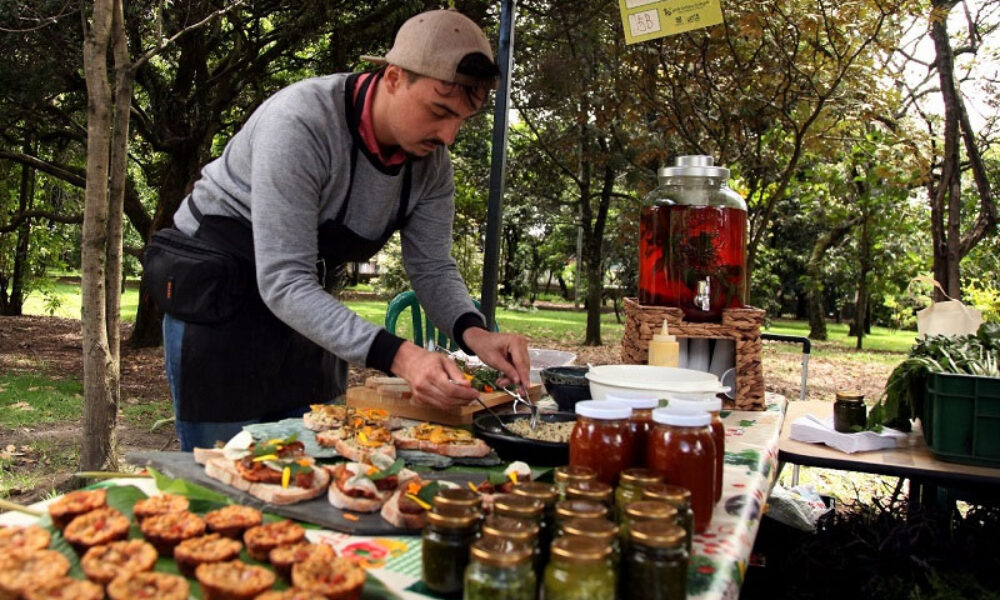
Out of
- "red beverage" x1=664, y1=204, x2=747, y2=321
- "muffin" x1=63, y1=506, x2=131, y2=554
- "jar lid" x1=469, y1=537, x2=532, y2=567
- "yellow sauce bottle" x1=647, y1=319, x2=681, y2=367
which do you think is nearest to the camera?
"jar lid" x1=469, y1=537, x2=532, y2=567

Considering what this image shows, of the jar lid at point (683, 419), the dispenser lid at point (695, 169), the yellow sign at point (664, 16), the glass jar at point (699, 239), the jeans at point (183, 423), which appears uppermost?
the yellow sign at point (664, 16)

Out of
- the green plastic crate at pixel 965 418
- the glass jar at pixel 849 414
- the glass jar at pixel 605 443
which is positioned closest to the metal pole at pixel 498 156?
the glass jar at pixel 849 414

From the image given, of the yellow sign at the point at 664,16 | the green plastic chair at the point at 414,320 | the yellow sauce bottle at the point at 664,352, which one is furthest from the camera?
the green plastic chair at the point at 414,320

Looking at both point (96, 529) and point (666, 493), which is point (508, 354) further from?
point (96, 529)

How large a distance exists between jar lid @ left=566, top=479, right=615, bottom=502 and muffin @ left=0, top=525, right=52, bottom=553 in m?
0.77

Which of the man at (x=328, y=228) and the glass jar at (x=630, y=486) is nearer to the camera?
the glass jar at (x=630, y=486)

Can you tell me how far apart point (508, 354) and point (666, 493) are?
1.08m

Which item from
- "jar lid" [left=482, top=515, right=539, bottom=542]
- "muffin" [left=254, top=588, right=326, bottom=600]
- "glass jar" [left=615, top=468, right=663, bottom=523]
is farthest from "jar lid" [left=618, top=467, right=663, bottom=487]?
"muffin" [left=254, top=588, right=326, bottom=600]

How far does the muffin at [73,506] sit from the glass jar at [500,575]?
0.67 meters

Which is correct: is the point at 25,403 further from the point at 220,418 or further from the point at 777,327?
the point at 777,327

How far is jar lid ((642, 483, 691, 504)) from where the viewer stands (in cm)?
115

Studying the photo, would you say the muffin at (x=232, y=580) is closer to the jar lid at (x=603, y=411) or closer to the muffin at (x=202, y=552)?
the muffin at (x=202, y=552)

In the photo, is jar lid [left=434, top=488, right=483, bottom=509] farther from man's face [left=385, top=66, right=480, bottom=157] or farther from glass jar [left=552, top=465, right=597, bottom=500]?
man's face [left=385, top=66, right=480, bottom=157]

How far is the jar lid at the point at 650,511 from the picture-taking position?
3.53 feet
